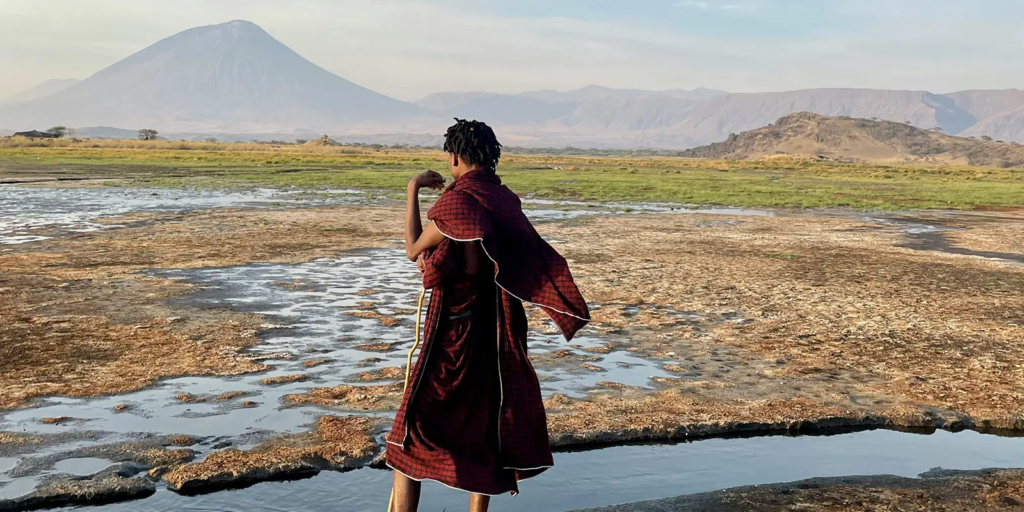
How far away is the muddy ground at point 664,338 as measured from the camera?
7688 mm

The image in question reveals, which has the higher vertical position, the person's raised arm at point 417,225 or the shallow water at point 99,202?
the person's raised arm at point 417,225

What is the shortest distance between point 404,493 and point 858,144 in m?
168

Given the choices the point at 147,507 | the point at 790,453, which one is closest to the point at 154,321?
the point at 147,507

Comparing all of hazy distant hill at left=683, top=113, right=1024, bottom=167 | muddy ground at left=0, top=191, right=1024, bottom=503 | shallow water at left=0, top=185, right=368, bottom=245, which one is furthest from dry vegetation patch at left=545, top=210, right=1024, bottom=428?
hazy distant hill at left=683, top=113, right=1024, bottom=167

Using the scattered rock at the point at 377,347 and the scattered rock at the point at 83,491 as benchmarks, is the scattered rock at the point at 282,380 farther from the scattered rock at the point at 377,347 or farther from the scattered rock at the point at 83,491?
the scattered rock at the point at 83,491

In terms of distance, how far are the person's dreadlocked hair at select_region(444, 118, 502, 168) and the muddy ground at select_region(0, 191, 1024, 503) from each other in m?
2.69

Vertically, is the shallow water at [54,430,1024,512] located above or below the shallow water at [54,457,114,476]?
below

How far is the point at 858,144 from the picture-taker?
161 metres

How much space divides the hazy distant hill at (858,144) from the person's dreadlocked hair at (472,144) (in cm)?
14646

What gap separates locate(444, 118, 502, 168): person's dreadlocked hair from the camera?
15.0 ft

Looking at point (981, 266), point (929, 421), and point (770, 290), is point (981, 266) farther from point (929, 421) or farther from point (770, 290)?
point (929, 421)

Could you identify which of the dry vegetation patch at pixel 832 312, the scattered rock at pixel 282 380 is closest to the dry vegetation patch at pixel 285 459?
the scattered rock at pixel 282 380

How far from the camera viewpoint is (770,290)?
14.4m

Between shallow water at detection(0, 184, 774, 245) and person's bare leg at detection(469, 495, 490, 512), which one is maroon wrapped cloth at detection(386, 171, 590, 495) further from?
shallow water at detection(0, 184, 774, 245)
